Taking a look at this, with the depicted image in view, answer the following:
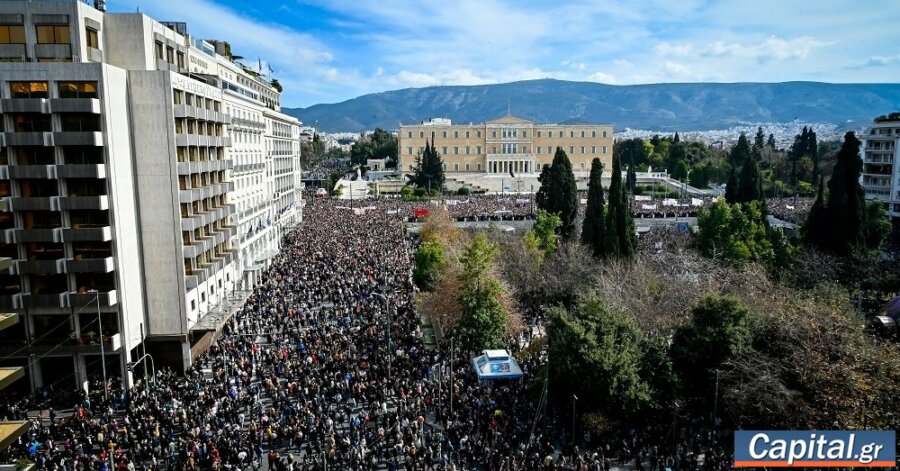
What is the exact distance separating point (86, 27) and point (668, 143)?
386 feet

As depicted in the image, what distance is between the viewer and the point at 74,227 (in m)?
23.6

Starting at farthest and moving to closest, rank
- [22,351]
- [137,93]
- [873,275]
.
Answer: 1. [873,275]
2. [137,93]
3. [22,351]

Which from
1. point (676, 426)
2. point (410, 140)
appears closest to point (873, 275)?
point (676, 426)

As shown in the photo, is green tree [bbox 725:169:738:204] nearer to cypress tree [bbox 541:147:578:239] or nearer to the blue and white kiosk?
cypress tree [bbox 541:147:578:239]

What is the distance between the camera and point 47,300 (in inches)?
922

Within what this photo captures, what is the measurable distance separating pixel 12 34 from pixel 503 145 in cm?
9871

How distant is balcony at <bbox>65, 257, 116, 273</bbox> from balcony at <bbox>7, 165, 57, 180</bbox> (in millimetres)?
3160

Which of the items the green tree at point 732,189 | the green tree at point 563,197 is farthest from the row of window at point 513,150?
the green tree at point 563,197

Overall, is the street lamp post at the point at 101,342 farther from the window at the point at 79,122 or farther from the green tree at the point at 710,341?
the green tree at the point at 710,341

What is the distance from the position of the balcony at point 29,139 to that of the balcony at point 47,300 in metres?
5.47

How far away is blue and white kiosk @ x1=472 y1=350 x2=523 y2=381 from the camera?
22406 mm

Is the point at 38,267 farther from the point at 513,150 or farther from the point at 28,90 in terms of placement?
the point at 513,150

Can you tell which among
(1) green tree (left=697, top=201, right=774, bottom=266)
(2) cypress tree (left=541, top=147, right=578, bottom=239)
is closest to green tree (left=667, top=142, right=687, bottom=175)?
(2) cypress tree (left=541, top=147, right=578, bottom=239)

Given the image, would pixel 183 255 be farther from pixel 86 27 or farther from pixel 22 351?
pixel 86 27
